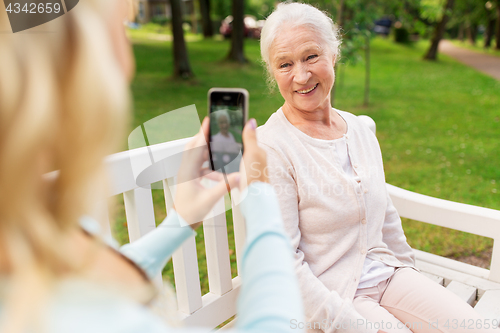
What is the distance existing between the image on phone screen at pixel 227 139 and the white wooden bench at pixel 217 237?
515 millimetres

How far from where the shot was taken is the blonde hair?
2.07 ft

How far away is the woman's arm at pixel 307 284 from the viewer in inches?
66.5

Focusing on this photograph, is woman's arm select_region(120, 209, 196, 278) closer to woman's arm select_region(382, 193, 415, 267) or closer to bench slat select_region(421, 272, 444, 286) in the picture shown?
woman's arm select_region(382, 193, 415, 267)

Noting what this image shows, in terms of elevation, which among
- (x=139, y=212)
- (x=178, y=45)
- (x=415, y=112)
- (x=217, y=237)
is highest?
(x=139, y=212)

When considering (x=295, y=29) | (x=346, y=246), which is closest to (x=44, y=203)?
(x=346, y=246)

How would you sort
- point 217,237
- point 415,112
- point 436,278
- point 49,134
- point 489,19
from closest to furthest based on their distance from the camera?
point 49,134
point 217,237
point 436,278
point 415,112
point 489,19

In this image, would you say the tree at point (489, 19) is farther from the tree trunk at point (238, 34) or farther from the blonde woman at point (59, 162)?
the blonde woman at point (59, 162)

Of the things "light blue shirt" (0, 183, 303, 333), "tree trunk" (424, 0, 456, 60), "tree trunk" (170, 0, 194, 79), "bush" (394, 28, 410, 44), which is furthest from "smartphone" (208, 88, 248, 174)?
"bush" (394, 28, 410, 44)

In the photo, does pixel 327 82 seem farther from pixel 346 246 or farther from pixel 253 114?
pixel 253 114

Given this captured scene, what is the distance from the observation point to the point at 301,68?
2.01m

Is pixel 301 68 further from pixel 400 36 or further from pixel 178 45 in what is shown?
pixel 400 36

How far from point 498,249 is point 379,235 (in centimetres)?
71

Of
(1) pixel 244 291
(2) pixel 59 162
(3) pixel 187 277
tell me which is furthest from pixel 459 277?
(2) pixel 59 162

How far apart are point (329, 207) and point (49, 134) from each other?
137 cm
